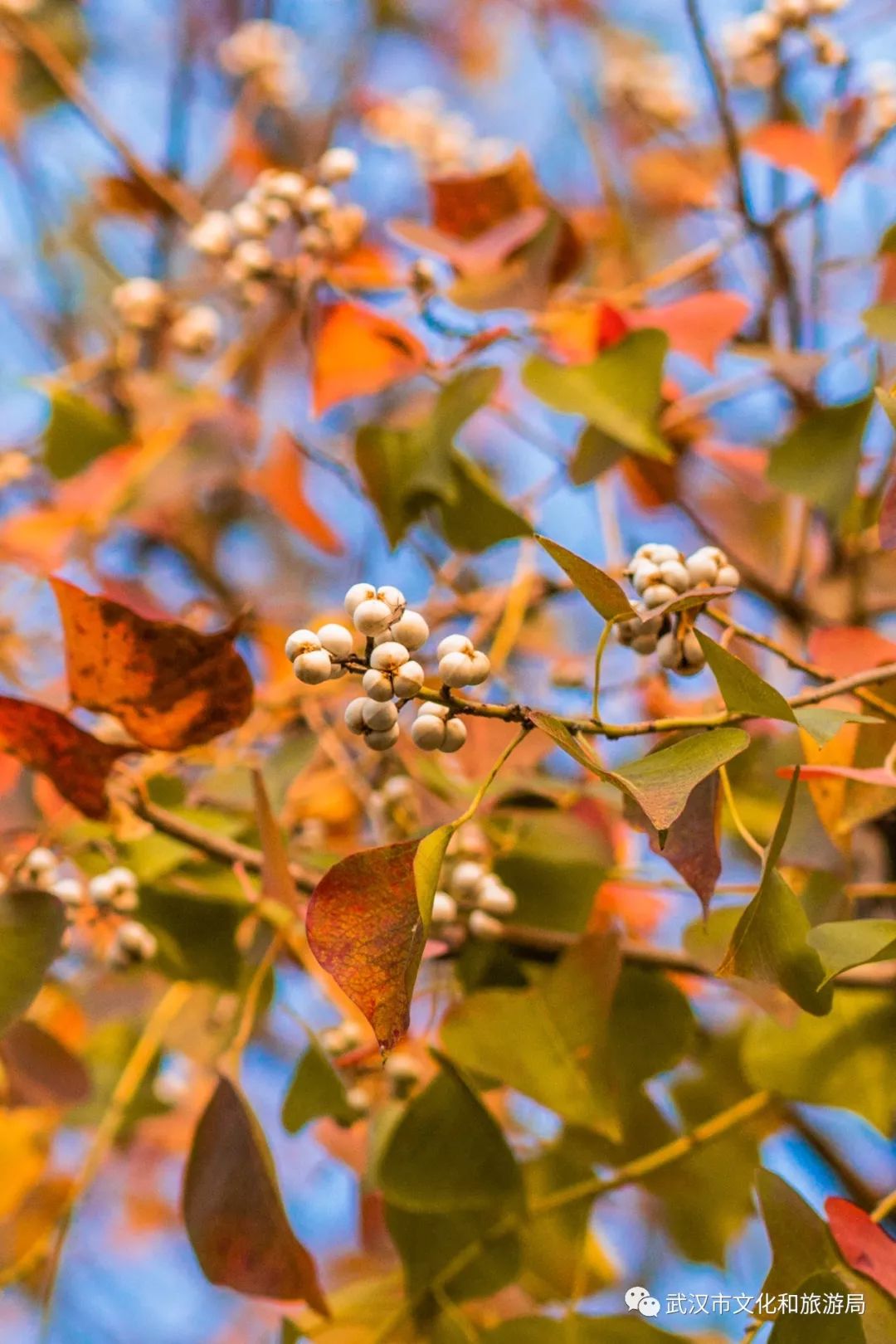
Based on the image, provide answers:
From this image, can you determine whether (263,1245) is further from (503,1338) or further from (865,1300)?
(865,1300)

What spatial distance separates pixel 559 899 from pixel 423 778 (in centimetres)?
10

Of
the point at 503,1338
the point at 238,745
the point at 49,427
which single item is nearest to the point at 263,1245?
the point at 503,1338

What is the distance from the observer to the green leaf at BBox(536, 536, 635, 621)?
1.24 feet

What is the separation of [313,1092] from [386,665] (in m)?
0.30

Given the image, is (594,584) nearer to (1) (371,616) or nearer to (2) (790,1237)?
(1) (371,616)

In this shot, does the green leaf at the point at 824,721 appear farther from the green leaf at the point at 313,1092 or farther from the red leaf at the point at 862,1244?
the green leaf at the point at 313,1092

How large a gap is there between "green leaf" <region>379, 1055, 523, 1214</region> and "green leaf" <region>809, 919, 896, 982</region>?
Answer: 0.67 ft

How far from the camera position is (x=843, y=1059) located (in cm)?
57

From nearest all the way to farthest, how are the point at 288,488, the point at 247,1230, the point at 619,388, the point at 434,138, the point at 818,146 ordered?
the point at 247,1230, the point at 619,388, the point at 818,146, the point at 288,488, the point at 434,138

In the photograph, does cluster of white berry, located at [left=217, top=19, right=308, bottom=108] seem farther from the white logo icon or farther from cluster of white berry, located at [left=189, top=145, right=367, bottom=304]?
the white logo icon

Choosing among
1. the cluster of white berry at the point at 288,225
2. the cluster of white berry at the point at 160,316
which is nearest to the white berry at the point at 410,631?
the cluster of white berry at the point at 288,225

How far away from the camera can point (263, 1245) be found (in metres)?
0.49

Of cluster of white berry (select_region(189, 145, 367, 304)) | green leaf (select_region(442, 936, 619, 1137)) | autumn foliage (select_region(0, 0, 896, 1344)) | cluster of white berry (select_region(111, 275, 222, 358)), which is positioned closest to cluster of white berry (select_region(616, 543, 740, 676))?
autumn foliage (select_region(0, 0, 896, 1344))

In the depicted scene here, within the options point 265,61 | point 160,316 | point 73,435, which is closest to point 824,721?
point 73,435
